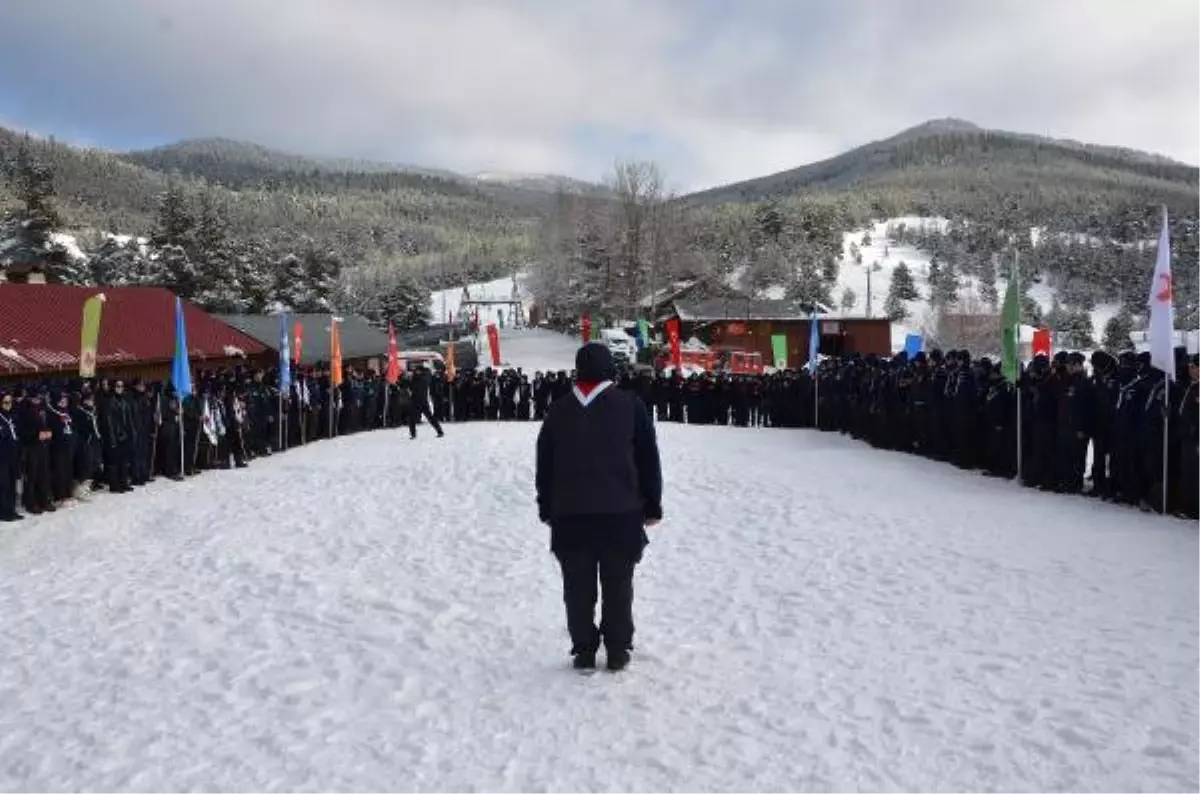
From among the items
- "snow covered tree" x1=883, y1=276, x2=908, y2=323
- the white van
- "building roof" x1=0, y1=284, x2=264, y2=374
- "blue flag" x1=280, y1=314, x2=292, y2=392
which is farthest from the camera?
"snow covered tree" x1=883, y1=276, x2=908, y2=323

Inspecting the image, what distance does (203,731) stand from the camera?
512 cm

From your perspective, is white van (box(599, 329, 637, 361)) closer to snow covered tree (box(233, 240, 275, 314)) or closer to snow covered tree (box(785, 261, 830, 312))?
snow covered tree (box(233, 240, 275, 314))

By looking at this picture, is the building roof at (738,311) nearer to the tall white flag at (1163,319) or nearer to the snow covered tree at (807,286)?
the snow covered tree at (807,286)

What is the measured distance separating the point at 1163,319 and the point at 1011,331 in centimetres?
374

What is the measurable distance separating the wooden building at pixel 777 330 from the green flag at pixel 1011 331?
5511 cm

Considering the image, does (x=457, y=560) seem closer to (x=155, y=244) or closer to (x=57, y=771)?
(x=57, y=771)

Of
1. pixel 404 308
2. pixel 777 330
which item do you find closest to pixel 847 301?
pixel 777 330

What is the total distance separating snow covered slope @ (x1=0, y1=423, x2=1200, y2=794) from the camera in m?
4.54

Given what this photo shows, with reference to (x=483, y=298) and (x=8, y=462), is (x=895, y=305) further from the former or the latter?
(x=8, y=462)

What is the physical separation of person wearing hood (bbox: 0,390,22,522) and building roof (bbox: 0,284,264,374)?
11957mm

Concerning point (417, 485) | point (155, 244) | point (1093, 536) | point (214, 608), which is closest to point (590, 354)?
point (214, 608)

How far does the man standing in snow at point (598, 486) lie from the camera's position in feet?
18.2

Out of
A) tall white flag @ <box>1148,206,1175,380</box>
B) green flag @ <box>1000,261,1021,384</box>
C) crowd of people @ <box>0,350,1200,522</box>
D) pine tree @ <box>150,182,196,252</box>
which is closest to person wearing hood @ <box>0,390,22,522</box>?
crowd of people @ <box>0,350,1200,522</box>

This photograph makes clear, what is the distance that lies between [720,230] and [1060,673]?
358 ft
